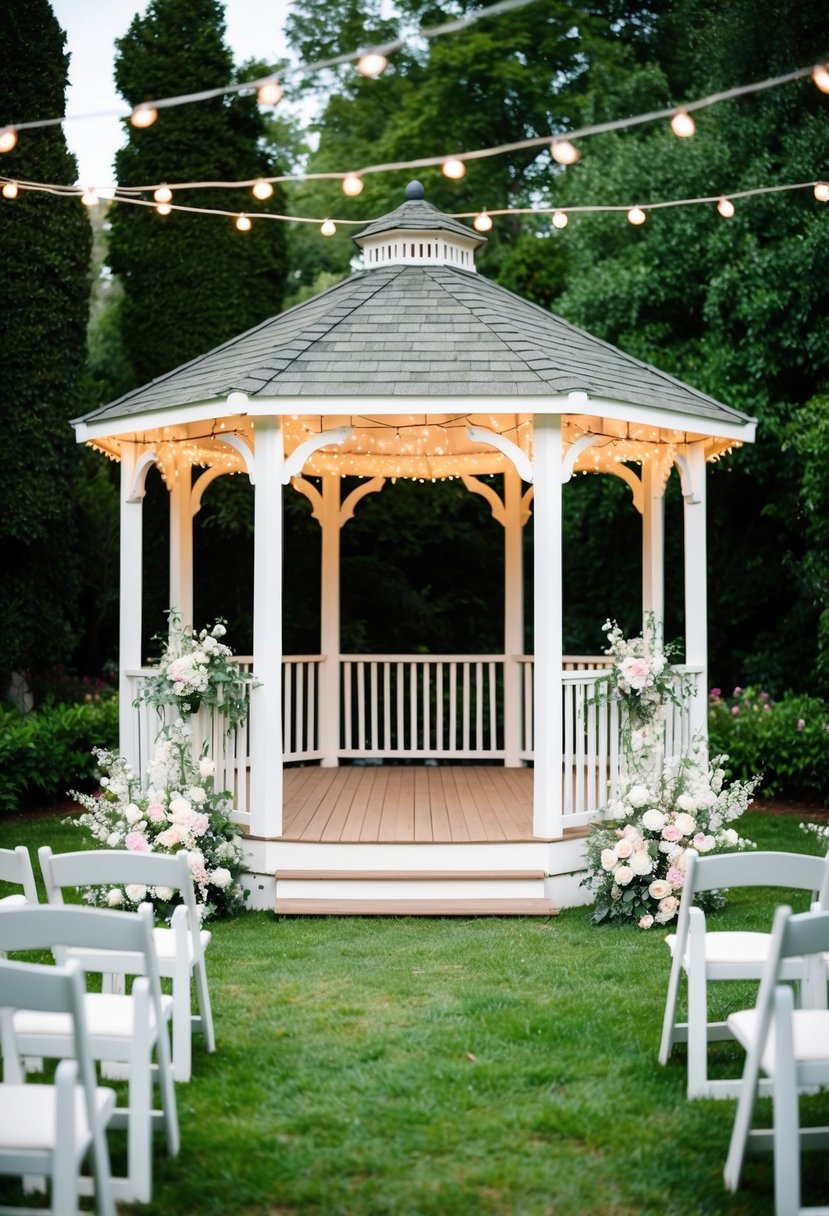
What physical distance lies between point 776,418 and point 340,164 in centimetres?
1250

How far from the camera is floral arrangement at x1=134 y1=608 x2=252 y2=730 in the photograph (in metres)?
8.44

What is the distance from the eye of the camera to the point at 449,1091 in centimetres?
489

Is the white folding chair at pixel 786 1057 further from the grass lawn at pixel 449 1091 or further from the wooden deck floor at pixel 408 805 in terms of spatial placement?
the wooden deck floor at pixel 408 805

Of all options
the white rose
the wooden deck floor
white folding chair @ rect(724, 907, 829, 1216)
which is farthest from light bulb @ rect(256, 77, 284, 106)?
white folding chair @ rect(724, 907, 829, 1216)

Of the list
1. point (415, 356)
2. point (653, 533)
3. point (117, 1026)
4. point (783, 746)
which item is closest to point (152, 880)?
point (117, 1026)

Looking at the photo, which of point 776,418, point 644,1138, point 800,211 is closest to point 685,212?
point 800,211

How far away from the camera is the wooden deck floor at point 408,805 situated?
8.62m

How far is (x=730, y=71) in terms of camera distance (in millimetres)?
14992

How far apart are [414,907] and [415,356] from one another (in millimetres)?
3821

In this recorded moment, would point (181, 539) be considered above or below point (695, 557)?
above

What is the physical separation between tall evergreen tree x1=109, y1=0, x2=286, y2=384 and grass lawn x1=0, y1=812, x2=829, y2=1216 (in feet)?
36.2

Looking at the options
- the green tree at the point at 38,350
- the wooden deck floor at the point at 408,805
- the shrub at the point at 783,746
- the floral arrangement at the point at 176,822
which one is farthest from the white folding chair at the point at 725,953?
the green tree at the point at 38,350

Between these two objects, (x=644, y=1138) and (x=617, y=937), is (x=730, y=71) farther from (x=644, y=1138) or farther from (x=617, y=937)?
(x=644, y=1138)

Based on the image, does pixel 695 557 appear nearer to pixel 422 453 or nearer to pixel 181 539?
pixel 422 453
